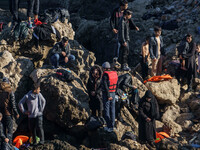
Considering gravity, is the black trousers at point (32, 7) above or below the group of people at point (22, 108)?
above

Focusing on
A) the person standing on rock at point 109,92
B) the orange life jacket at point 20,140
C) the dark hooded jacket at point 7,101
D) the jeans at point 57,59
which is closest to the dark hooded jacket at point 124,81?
the person standing on rock at point 109,92

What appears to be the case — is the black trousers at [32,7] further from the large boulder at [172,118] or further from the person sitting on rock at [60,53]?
the large boulder at [172,118]

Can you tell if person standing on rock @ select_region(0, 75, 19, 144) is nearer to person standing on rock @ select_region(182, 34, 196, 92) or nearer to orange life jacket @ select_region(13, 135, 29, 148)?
orange life jacket @ select_region(13, 135, 29, 148)

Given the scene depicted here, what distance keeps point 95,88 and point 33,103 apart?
6.70 feet

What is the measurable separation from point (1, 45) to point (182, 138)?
258 inches

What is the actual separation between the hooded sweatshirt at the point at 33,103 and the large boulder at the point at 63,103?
112cm

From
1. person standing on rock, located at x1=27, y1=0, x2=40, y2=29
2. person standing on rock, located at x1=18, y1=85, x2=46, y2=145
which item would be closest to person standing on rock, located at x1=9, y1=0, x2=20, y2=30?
person standing on rock, located at x1=27, y1=0, x2=40, y2=29

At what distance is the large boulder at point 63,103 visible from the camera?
9.47 meters

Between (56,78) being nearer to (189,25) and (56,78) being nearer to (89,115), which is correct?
(89,115)

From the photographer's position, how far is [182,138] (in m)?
9.73

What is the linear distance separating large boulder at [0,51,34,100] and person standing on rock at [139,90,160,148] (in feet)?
12.2

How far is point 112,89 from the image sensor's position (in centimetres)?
907

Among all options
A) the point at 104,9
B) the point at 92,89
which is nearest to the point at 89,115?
the point at 92,89

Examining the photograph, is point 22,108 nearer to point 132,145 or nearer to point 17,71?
point 17,71
